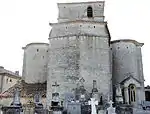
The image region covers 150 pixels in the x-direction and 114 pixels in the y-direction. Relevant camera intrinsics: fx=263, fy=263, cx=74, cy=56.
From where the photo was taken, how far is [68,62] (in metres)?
28.3

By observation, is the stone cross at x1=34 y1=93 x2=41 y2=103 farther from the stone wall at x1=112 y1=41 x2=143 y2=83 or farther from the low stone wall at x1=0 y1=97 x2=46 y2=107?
the stone wall at x1=112 y1=41 x2=143 y2=83

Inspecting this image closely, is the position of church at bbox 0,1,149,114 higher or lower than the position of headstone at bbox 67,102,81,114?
higher

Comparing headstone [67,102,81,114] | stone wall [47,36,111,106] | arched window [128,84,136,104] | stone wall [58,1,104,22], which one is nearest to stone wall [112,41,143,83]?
arched window [128,84,136,104]

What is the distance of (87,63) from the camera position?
28.0m

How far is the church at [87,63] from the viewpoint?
27.5m

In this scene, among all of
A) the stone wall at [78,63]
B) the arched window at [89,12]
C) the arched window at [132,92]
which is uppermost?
the arched window at [89,12]

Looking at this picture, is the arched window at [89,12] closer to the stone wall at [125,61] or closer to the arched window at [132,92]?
the stone wall at [125,61]

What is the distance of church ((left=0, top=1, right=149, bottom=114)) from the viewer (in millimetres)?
27484

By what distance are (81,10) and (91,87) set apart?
33.8 feet

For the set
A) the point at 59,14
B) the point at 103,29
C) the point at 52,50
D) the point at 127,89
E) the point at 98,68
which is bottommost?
the point at 127,89

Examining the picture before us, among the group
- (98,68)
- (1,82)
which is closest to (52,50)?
(98,68)

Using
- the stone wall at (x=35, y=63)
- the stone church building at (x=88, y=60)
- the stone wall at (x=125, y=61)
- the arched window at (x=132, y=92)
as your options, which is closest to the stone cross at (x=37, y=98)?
the stone church building at (x=88, y=60)

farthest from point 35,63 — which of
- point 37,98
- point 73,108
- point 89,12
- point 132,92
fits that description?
point 73,108

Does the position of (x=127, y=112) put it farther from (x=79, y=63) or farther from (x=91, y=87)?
(x=79, y=63)
